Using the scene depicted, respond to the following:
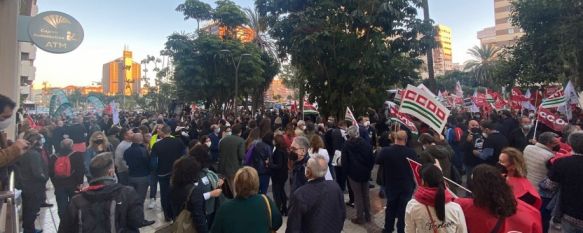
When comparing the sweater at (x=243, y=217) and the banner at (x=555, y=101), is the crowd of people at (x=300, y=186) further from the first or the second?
the banner at (x=555, y=101)

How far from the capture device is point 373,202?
30.8ft

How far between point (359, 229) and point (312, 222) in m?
3.41

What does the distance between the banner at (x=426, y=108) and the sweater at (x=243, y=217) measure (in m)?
3.95

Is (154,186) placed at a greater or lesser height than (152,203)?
greater

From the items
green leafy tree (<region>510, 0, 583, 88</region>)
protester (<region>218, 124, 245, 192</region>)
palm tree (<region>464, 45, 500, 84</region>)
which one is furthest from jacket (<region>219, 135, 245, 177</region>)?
palm tree (<region>464, 45, 500, 84</region>)

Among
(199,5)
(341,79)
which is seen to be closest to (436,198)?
(341,79)

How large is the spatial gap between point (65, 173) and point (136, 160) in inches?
44.6

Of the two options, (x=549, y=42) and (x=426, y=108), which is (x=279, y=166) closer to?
(x=426, y=108)

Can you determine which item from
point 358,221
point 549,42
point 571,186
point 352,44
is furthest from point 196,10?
point 571,186

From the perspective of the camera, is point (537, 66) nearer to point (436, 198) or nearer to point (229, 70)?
point (229, 70)

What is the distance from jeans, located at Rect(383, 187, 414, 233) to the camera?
6402mm

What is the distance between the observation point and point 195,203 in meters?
4.28

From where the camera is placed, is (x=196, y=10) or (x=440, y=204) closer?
(x=440, y=204)

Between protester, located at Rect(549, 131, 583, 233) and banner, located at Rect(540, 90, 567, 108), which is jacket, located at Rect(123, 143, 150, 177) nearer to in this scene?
protester, located at Rect(549, 131, 583, 233)
